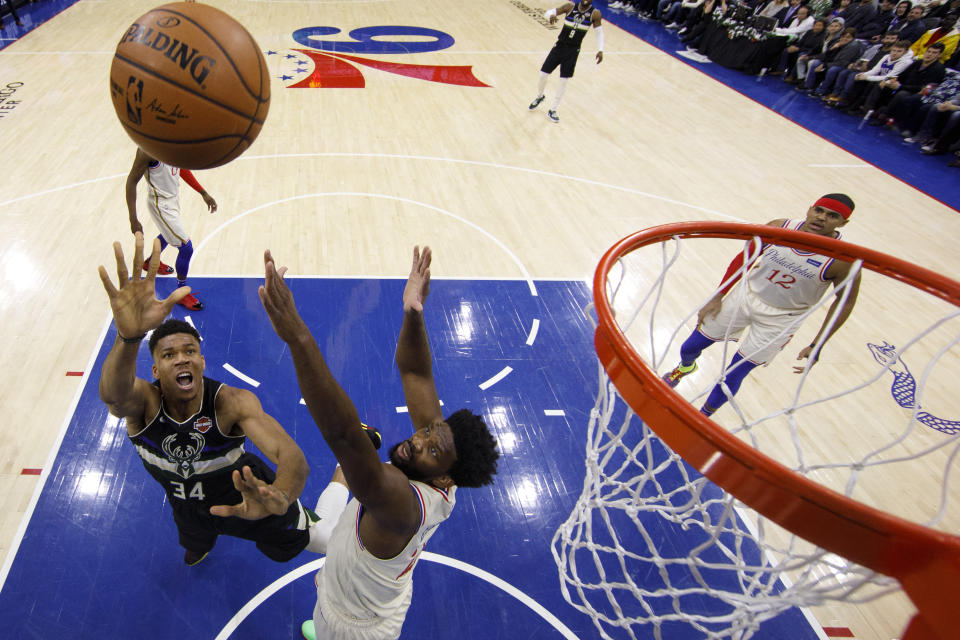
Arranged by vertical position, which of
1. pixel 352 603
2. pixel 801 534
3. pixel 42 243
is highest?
pixel 801 534

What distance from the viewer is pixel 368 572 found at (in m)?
1.81

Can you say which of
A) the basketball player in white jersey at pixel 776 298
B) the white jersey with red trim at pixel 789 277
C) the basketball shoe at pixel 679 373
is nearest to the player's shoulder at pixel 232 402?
the basketball player in white jersey at pixel 776 298

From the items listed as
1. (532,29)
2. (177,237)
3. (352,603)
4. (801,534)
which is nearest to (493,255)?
(177,237)

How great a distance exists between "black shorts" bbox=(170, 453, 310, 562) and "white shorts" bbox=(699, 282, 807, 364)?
273 cm

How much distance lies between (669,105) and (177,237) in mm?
8446

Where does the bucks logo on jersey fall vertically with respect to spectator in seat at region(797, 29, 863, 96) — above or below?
below

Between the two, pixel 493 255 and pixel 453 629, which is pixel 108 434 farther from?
pixel 493 255

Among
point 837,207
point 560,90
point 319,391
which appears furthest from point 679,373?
point 560,90

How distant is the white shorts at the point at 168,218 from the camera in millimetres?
4145

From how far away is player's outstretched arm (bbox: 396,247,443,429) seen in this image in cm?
205

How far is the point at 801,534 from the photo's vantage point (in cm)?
137

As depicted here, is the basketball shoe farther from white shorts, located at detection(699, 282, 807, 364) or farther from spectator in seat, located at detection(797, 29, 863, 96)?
spectator in seat, located at detection(797, 29, 863, 96)

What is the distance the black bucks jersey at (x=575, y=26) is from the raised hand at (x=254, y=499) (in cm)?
778

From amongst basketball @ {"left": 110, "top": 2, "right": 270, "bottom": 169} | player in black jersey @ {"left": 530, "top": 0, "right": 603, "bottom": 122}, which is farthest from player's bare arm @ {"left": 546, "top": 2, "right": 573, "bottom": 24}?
basketball @ {"left": 110, "top": 2, "right": 270, "bottom": 169}
